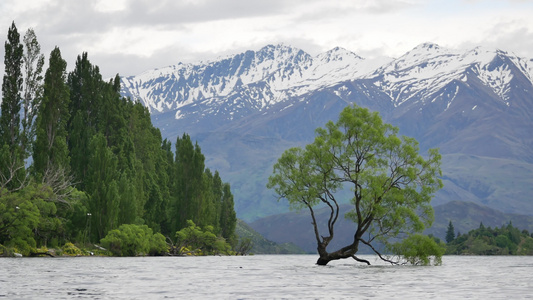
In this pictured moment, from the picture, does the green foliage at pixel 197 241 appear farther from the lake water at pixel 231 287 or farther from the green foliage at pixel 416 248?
the lake water at pixel 231 287

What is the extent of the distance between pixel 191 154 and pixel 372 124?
7099 centimetres

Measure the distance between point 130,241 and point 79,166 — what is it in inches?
669

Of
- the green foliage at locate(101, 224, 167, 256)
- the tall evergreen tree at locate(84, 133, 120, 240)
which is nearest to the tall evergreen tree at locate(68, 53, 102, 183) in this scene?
the tall evergreen tree at locate(84, 133, 120, 240)

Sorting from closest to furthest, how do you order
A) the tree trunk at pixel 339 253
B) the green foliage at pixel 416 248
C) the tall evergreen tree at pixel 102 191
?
the green foliage at pixel 416 248, the tree trunk at pixel 339 253, the tall evergreen tree at pixel 102 191

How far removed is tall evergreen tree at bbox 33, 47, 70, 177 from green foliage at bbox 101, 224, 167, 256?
1254 centimetres

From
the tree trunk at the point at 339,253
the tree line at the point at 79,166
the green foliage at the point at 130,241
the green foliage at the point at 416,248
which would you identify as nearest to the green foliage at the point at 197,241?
the tree line at the point at 79,166

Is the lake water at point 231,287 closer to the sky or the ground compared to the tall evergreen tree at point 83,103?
closer to the ground

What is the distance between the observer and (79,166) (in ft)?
401

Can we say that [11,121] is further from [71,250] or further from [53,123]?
[71,250]

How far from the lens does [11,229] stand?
9469 cm

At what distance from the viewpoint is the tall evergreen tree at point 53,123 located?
364 ft

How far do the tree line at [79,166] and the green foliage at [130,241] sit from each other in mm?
2315

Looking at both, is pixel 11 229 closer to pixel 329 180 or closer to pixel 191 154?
pixel 329 180

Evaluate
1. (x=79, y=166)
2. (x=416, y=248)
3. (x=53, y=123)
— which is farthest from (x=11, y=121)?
(x=416, y=248)
